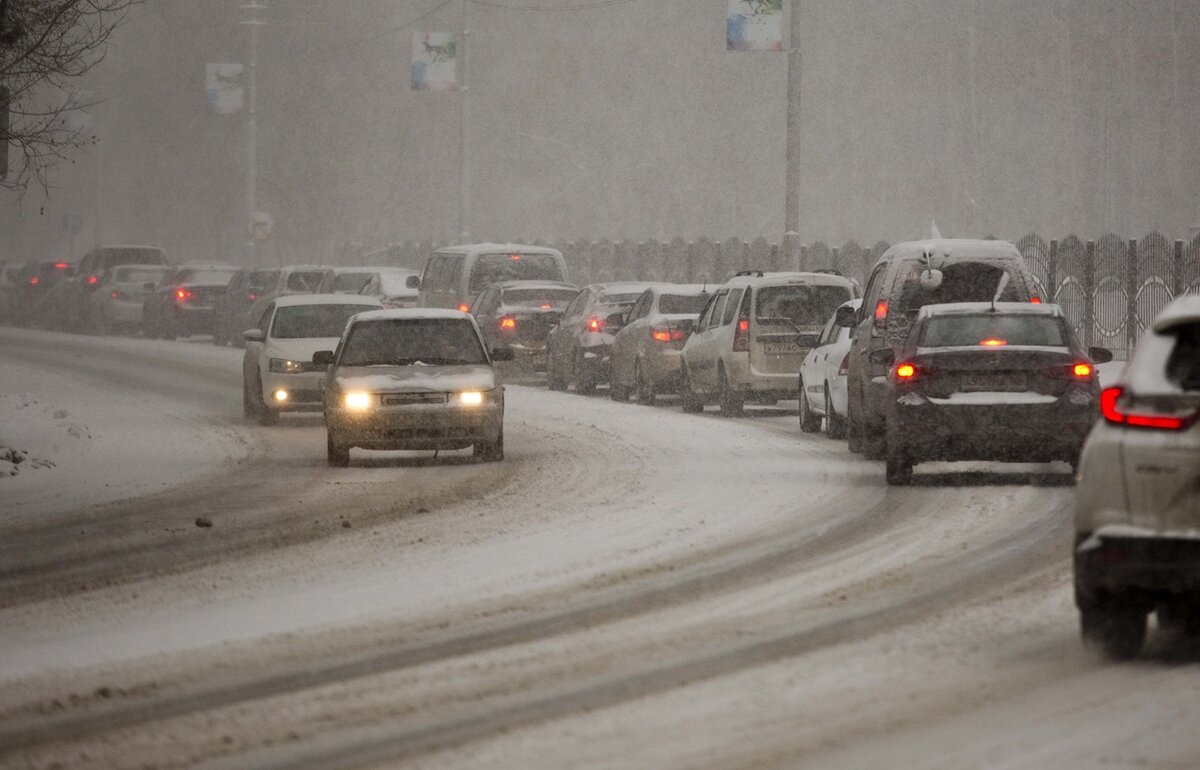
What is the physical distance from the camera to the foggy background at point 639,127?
110125mm

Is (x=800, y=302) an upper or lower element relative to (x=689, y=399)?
upper

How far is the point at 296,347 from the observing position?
27672mm

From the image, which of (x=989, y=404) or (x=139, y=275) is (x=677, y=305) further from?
(x=139, y=275)

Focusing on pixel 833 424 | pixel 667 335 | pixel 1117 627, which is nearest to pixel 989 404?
pixel 833 424

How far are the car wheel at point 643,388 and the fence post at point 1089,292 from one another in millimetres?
10374

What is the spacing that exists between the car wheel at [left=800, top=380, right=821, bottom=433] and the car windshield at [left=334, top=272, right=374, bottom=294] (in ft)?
67.3

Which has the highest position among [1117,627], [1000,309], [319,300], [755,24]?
[755,24]

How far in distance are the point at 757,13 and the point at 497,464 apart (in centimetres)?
1689

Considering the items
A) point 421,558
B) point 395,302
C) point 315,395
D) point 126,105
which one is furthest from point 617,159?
point 421,558

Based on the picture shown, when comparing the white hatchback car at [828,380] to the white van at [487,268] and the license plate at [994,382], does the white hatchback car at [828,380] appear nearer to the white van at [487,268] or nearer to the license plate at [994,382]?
the license plate at [994,382]

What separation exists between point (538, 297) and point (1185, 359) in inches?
1069

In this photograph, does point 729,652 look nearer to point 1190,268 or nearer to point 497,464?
point 497,464

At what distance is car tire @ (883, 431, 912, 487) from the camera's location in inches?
725

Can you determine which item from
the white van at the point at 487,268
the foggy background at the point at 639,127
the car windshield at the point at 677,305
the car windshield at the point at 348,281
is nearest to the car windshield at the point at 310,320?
the car windshield at the point at 677,305
